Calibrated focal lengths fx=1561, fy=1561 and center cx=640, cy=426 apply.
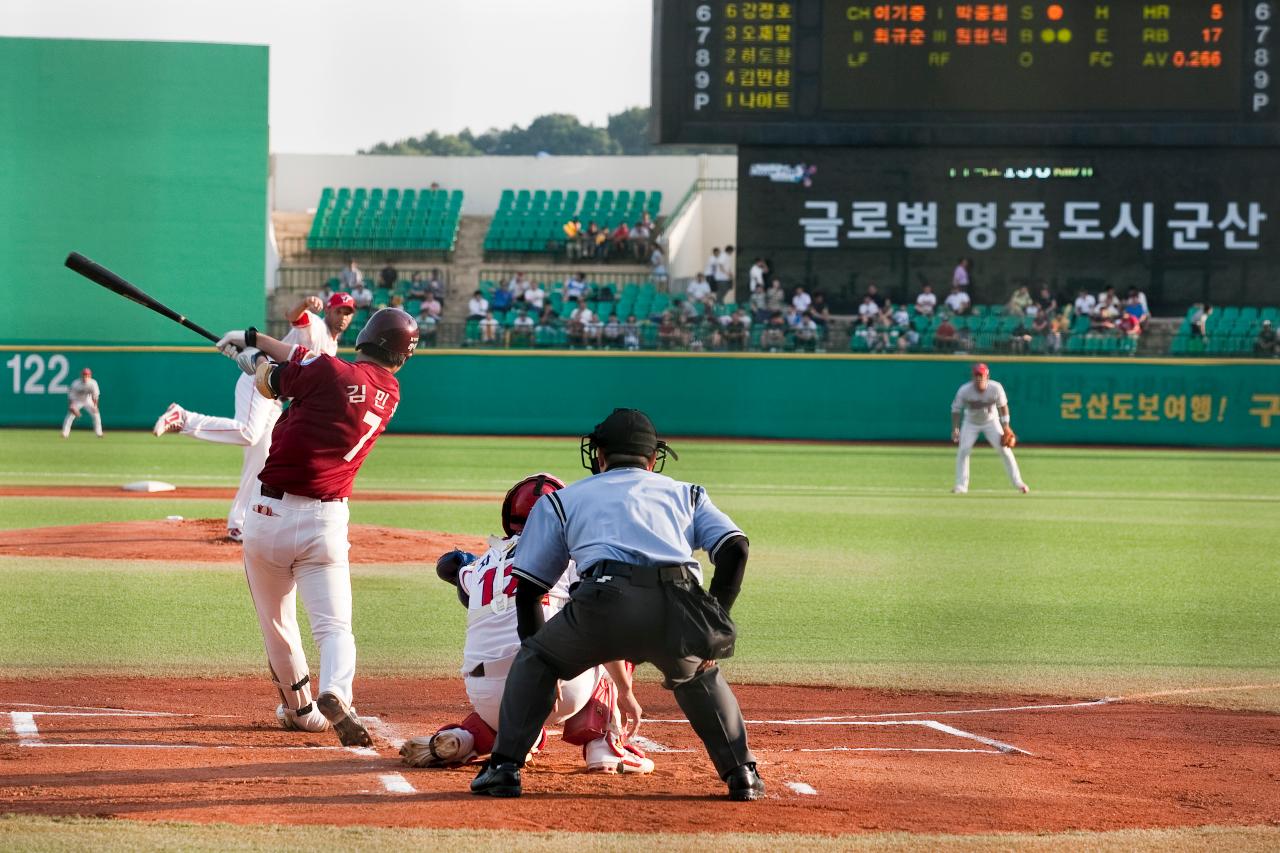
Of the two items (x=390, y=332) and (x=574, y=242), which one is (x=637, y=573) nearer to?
(x=390, y=332)

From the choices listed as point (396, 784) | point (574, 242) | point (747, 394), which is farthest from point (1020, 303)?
point (396, 784)

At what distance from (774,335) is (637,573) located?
21.9 m

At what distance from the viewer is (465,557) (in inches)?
223

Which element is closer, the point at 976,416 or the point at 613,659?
the point at 613,659

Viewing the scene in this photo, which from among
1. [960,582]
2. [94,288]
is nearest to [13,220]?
[94,288]

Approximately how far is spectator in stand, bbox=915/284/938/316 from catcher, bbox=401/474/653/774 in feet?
72.8

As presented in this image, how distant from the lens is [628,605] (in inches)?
189

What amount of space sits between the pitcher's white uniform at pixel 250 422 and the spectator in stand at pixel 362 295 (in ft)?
61.2

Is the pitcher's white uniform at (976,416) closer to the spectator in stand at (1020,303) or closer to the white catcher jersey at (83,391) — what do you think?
the spectator in stand at (1020,303)

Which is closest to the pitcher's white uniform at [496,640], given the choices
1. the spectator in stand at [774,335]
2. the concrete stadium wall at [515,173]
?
the spectator in stand at [774,335]

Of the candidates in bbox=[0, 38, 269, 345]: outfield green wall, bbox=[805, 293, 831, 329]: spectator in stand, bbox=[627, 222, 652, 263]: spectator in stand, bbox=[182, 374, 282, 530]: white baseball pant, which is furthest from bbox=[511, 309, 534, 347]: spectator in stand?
bbox=[182, 374, 282, 530]: white baseball pant

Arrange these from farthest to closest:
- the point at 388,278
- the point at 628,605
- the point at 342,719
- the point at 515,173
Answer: the point at 515,173 → the point at 388,278 → the point at 342,719 → the point at 628,605

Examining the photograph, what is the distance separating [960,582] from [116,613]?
19.0 feet

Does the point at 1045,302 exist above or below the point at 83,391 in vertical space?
above
